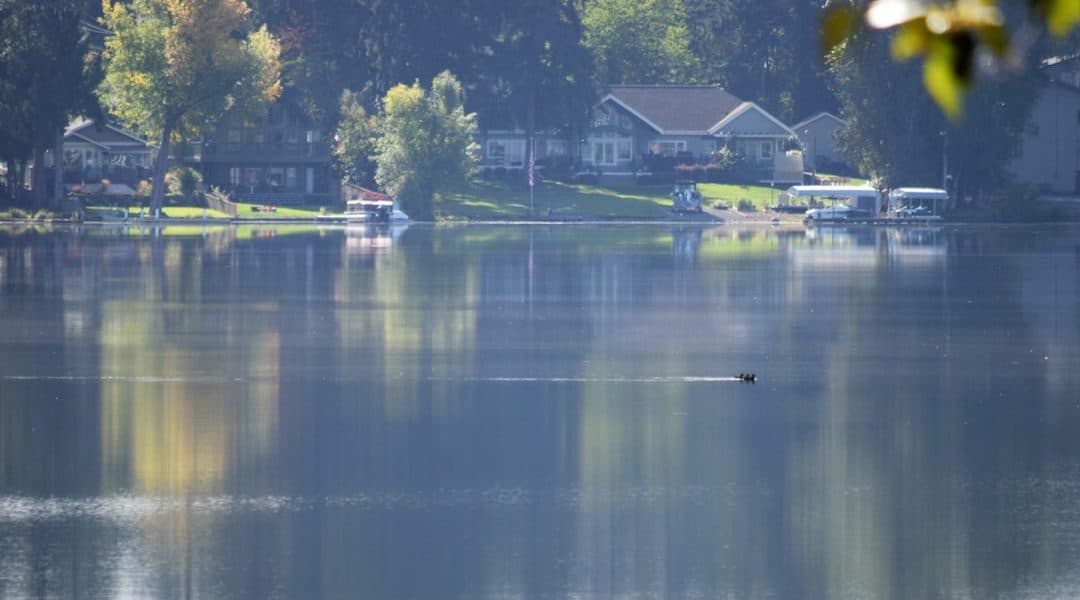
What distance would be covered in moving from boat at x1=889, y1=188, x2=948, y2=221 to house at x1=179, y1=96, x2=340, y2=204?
3457 centimetres

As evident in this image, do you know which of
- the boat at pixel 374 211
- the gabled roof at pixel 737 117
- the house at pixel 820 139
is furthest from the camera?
the house at pixel 820 139

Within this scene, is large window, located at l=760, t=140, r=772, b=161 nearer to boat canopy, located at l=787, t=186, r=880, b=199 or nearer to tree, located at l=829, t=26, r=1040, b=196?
boat canopy, located at l=787, t=186, r=880, b=199

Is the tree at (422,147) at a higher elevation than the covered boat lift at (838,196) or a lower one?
higher

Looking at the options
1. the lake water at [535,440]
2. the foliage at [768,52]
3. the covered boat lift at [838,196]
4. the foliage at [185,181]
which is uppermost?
the foliage at [768,52]

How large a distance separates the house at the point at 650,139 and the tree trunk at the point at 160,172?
27.4 m

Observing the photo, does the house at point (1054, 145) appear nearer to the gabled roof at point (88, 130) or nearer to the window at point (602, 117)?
the window at point (602, 117)

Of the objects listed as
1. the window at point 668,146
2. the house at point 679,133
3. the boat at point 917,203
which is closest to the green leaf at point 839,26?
the boat at point 917,203

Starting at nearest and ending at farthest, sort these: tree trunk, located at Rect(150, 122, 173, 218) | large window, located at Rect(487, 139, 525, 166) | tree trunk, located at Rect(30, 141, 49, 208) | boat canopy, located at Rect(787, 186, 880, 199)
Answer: tree trunk, located at Rect(30, 141, 49, 208)
tree trunk, located at Rect(150, 122, 173, 218)
boat canopy, located at Rect(787, 186, 880, 199)
large window, located at Rect(487, 139, 525, 166)

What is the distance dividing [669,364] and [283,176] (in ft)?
264

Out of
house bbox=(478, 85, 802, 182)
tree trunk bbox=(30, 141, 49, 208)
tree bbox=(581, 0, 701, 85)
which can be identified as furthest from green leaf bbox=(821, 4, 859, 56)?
tree bbox=(581, 0, 701, 85)

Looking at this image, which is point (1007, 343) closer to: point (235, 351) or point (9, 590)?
point (235, 351)

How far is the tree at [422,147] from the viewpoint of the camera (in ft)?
336

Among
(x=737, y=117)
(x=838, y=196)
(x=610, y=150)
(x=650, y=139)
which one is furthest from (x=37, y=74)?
(x=737, y=117)

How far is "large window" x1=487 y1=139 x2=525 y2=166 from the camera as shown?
12238 cm
